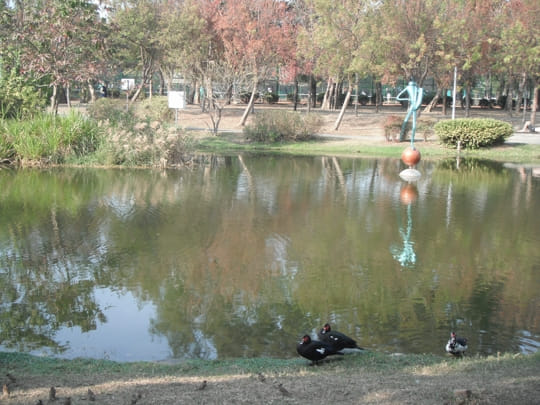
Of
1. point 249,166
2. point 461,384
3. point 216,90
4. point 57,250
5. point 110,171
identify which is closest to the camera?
point 461,384

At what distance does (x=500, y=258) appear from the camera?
11188mm

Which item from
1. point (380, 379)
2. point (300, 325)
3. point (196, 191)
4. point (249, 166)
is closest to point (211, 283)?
point (300, 325)

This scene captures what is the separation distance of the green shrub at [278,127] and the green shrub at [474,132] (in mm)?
6106

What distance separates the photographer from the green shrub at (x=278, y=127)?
2944 centimetres

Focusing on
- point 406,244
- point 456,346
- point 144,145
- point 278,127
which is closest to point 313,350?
point 456,346

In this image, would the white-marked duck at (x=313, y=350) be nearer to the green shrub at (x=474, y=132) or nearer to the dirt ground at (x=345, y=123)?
the green shrub at (x=474, y=132)

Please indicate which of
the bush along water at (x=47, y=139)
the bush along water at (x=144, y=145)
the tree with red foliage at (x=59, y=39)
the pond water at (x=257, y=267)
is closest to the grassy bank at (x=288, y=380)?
the pond water at (x=257, y=267)

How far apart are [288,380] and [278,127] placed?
959 inches

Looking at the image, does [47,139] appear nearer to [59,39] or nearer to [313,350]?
[59,39]

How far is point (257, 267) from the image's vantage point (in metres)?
10.4

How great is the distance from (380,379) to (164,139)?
1669 cm

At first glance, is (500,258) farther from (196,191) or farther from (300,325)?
(196,191)

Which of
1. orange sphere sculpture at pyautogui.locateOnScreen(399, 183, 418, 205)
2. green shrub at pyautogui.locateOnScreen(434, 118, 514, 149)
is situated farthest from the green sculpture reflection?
green shrub at pyautogui.locateOnScreen(434, 118, 514, 149)

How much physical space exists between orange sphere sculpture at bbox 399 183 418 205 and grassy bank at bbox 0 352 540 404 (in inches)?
385
